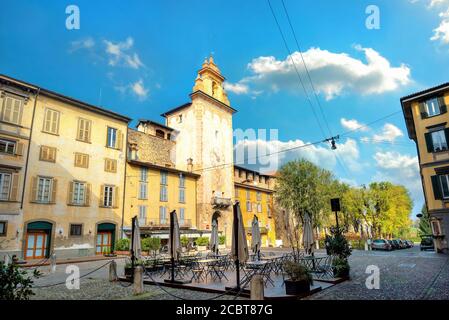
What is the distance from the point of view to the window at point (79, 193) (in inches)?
912

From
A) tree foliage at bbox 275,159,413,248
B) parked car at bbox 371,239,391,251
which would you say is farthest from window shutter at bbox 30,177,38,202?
parked car at bbox 371,239,391,251

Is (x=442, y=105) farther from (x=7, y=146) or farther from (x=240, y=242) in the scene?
(x=7, y=146)

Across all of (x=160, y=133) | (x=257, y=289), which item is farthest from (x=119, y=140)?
(x=257, y=289)

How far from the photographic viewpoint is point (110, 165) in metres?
26.2

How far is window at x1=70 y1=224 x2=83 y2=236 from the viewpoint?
2272 cm

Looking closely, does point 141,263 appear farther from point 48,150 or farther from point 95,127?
point 95,127

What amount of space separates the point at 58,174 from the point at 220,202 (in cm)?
1850

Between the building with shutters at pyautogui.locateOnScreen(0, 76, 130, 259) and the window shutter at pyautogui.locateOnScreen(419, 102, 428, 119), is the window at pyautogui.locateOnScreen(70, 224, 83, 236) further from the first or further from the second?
the window shutter at pyautogui.locateOnScreen(419, 102, 428, 119)

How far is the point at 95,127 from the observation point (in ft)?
85.0

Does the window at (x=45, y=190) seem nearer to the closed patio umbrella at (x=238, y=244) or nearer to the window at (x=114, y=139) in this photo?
the window at (x=114, y=139)

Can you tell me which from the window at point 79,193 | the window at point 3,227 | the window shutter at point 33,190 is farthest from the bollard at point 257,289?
the window at point 79,193

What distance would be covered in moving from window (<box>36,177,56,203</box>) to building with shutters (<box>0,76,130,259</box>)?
0.21 ft
